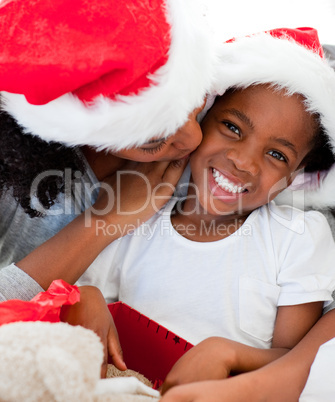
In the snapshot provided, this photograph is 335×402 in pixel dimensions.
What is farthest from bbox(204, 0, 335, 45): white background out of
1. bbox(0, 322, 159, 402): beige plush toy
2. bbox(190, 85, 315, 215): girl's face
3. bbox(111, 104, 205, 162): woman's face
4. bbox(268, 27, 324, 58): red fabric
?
bbox(0, 322, 159, 402): beige plush toy

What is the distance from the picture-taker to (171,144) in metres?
0.90

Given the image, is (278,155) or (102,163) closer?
(278,155)

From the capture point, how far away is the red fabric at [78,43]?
27.9 inches

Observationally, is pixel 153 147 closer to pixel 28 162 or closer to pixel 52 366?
pixel 28 162

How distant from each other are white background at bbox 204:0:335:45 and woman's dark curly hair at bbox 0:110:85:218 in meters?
0.62

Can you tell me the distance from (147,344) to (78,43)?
1.93 feet

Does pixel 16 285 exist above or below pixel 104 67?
below

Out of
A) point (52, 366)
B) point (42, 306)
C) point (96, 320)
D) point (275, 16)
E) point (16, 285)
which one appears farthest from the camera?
point (275, 16)

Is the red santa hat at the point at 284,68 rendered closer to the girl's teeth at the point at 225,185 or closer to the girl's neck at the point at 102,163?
the girl's teeth at the point at 225,185

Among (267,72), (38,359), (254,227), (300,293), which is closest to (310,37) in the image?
(267,72)

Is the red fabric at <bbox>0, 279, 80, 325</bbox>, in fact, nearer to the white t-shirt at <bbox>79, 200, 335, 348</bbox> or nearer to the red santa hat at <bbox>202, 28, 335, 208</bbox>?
the white t-shirt at <bbox>79, 200, 335, 348</bbox>

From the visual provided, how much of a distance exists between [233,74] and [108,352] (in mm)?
599

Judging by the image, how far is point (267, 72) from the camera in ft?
3.09

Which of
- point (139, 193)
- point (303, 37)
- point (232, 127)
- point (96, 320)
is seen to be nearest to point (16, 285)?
point (96, 320)
